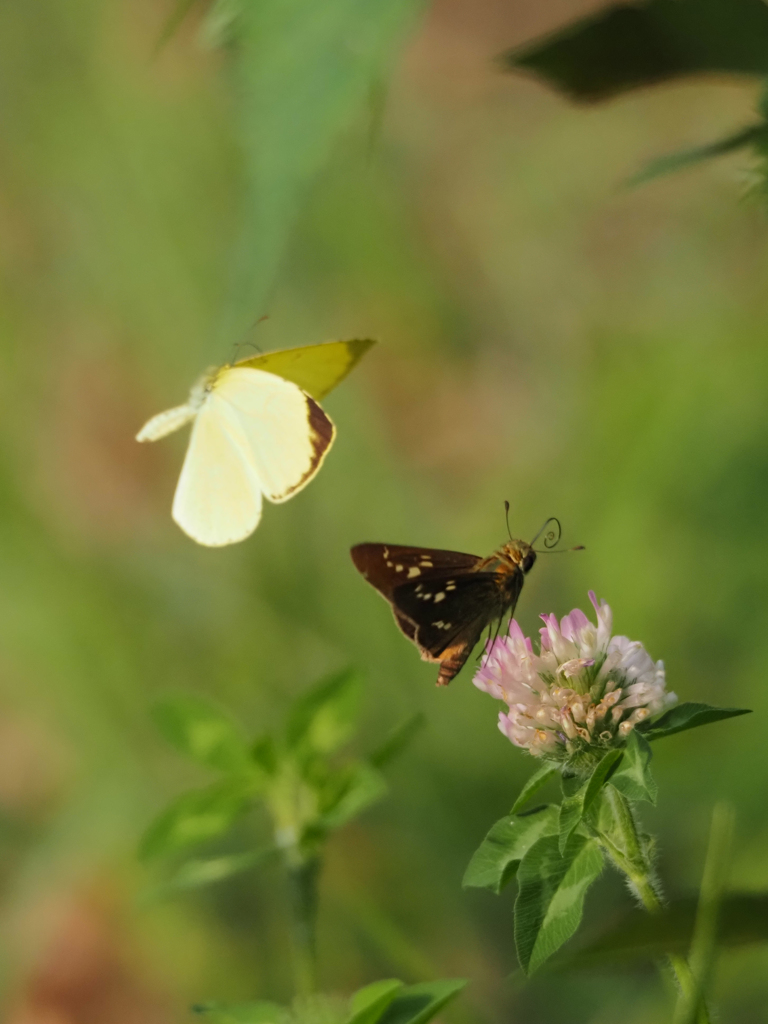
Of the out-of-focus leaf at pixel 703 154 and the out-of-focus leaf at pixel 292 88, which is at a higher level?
the out-of-focus leaf at pixel 703 154

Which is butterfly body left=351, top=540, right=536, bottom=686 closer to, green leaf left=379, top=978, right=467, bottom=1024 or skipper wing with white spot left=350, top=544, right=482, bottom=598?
skipper wing with white spot left=350, top=544, right=482, bottom=598

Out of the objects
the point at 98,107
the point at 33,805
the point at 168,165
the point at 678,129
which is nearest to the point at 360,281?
the point at 168,165

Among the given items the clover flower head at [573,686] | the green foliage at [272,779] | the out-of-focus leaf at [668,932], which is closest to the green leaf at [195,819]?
the green foliage at [272,779]

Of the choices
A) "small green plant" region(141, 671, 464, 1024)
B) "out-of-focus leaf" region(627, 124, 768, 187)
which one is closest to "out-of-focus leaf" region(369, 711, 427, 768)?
"small green plant" region(141, 671, 464, 1024)

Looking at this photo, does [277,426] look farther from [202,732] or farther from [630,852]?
[630,852]

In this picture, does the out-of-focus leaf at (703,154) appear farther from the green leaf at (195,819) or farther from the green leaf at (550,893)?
the green leaf at (195,819)
